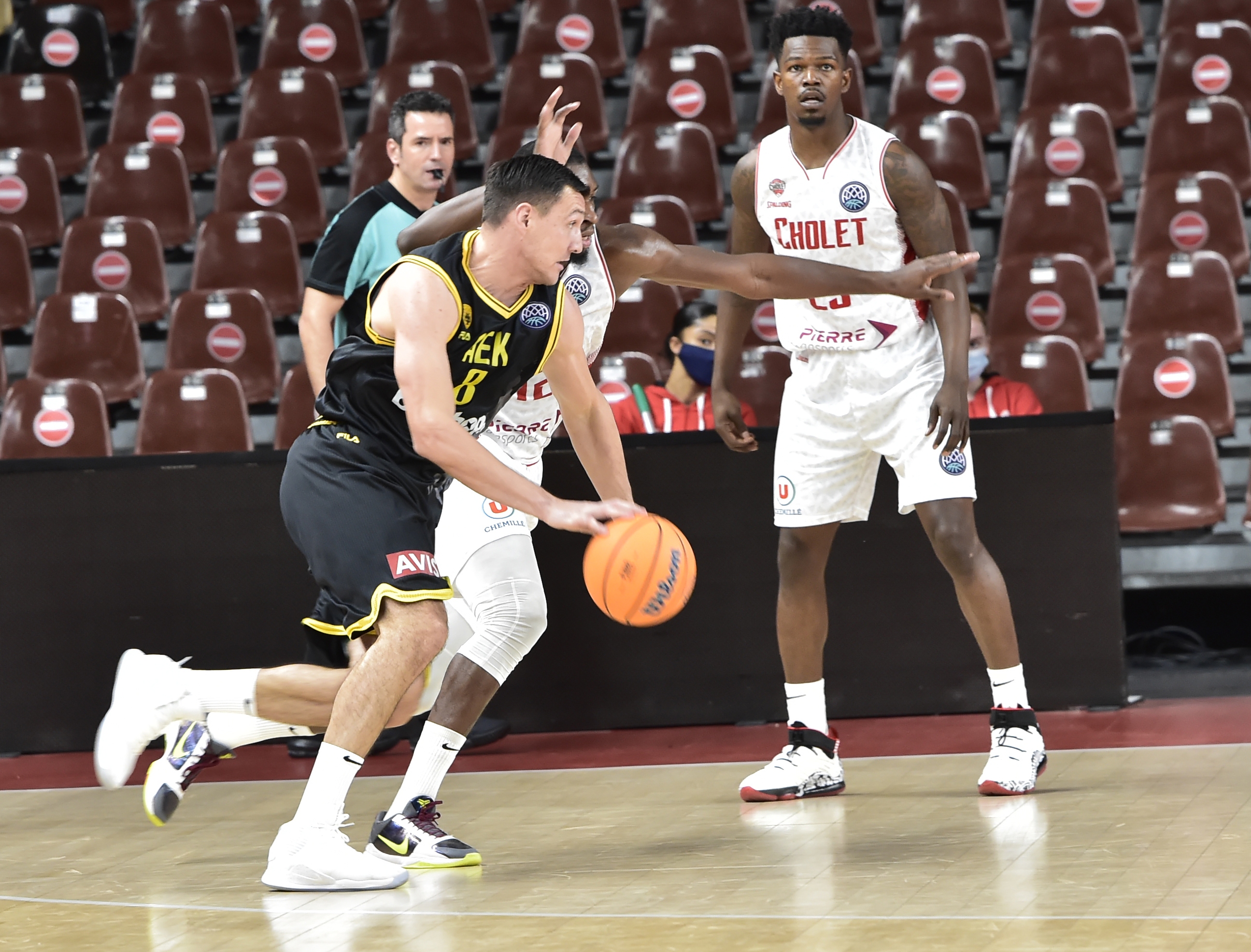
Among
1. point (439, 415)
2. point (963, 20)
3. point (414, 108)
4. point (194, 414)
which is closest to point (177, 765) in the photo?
point (439, 415)

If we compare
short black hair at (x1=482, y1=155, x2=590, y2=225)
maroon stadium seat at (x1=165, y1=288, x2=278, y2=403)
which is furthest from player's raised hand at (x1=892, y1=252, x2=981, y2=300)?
maroon stadium seat at (x1=165, y1=288, x2=278, y2=403)

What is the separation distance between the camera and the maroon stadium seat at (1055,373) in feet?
23.1

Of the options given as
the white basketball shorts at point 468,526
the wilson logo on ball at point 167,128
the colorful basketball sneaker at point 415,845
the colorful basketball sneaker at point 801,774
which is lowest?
the colorful basketball sneaker at point 801,774

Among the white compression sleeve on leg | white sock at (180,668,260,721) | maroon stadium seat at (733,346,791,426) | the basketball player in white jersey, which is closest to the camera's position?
white sock at (180,668,260,721)

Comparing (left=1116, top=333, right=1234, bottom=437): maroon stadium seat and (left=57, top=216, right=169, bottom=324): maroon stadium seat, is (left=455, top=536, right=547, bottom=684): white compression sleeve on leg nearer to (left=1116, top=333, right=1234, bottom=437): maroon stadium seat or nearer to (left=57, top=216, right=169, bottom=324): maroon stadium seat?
(left=1116, top=333, right=1234, bottom=437): maroon stadium seat

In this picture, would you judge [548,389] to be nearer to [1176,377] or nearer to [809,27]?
[809,27]

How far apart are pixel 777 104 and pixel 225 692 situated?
5775 millimetres

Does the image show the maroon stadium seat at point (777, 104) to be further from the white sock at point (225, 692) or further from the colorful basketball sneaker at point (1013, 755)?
the white sock at point (225, 692)

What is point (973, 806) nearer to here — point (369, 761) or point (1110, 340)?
point (369, 761)

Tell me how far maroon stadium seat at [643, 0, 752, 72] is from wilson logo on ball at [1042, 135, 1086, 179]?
201cm

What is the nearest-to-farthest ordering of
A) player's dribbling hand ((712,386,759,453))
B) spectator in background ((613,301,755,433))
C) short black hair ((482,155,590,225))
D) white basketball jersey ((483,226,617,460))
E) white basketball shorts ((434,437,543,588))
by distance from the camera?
short black hair ((482,155,590,225)) → white basketball shorts ((434,437,543,588)) → white basketball jersey ((483,226,617,460)) → player's dribbling hand ((712,386,759,453)) → spectator in background ((613,301,755,433))

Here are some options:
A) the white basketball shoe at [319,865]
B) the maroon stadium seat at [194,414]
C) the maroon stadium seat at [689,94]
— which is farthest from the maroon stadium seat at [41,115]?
the white basketball shoe at [319,865]

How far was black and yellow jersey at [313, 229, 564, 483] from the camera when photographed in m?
3.72

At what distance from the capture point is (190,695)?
403 cm
